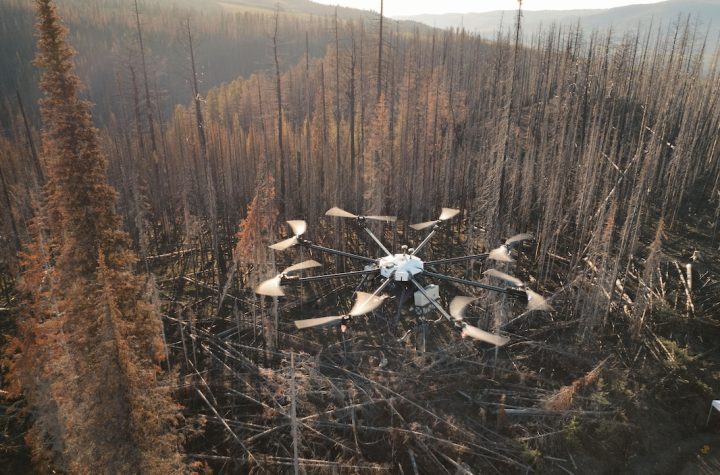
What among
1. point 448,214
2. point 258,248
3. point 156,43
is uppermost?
point 156,43

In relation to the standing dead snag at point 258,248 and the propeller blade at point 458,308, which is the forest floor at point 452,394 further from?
the propeller blade at point 458,308

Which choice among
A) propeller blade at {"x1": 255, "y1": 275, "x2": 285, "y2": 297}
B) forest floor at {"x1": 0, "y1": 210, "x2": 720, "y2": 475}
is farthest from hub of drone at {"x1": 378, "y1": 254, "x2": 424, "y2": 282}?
forest floor at {"x1": 0, "y1": 210, "x2": 720, "y2": 475}

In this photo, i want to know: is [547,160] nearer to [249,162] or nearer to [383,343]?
[383,343]

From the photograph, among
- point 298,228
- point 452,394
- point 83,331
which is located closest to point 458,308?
point 298,228

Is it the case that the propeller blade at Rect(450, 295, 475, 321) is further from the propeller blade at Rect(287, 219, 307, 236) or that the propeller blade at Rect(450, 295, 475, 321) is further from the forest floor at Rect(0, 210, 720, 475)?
the propeller blade at Rect(287, 219, 307, 236)

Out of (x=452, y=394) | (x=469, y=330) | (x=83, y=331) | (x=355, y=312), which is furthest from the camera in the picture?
(x=452, y=394)

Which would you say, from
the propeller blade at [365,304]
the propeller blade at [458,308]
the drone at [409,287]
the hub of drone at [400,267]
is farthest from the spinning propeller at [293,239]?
the propeller blade at [458,308]

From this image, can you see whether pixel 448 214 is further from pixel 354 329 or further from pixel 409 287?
pixel 354 329
